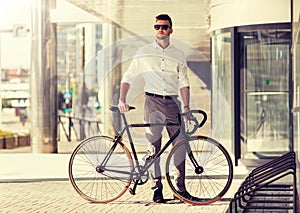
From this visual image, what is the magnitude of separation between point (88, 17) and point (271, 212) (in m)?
13.1

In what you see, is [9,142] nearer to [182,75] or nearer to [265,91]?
[265,91]

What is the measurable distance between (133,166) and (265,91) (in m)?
6.43

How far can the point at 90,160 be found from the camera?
421 inches

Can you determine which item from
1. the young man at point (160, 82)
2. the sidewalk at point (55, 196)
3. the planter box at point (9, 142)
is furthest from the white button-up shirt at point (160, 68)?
the planter box at point (9, 142)

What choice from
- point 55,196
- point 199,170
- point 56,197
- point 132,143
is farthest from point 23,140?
point 199,170

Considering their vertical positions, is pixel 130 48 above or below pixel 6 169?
above

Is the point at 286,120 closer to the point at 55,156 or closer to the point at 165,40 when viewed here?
the point at 55,156

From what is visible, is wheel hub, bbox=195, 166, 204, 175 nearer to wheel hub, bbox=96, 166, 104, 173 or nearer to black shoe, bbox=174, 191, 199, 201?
black shoe, bbox=174, 191, 199, 201

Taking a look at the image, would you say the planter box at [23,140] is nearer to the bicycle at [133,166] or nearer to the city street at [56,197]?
the city street at [56,197]

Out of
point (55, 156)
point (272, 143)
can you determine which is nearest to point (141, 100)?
point (55, 156)

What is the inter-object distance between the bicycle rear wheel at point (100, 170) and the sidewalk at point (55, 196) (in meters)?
0.14

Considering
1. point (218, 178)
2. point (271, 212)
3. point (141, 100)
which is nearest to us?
point (271, 212)

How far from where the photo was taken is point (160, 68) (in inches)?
400

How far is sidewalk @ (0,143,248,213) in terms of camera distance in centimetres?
981
